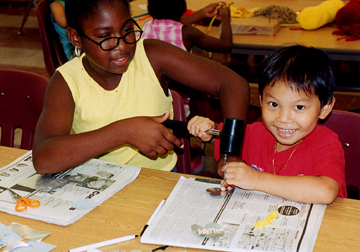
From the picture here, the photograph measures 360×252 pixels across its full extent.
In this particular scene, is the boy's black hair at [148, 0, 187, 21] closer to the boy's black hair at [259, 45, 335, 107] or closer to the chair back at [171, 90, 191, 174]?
the chair back at [171, 90, 191, 174]

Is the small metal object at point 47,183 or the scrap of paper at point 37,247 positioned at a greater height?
the scrap of paper at point 37,247

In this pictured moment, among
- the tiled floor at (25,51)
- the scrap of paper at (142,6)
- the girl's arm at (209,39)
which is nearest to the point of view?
the girl's arm at (209,39)

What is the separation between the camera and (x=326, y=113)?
57.9 inches

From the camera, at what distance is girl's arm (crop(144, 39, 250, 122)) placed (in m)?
1.60

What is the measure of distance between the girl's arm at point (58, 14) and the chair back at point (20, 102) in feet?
3.43

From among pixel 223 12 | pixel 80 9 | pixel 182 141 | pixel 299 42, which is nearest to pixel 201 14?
pixel 223 12

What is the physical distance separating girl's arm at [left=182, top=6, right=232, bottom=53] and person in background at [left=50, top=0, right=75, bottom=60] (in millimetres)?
816

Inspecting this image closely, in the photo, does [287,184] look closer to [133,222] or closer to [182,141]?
[133,222]

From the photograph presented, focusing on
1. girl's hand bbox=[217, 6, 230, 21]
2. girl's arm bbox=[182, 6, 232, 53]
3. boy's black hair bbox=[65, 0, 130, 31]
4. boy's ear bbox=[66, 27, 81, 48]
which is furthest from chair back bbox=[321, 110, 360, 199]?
girl's hand bbox=[217, 6, 230, 21]

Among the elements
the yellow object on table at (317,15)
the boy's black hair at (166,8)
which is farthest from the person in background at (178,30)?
the yellow object on table at (317,15)

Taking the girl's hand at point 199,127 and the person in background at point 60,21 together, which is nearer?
the girl's hand at point 199,127

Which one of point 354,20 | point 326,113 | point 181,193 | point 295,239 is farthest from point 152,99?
point 354,20

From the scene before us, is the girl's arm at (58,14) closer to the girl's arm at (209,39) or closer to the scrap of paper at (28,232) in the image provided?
the girl's arm at (209,39)

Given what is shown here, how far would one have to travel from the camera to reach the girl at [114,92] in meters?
1.40
